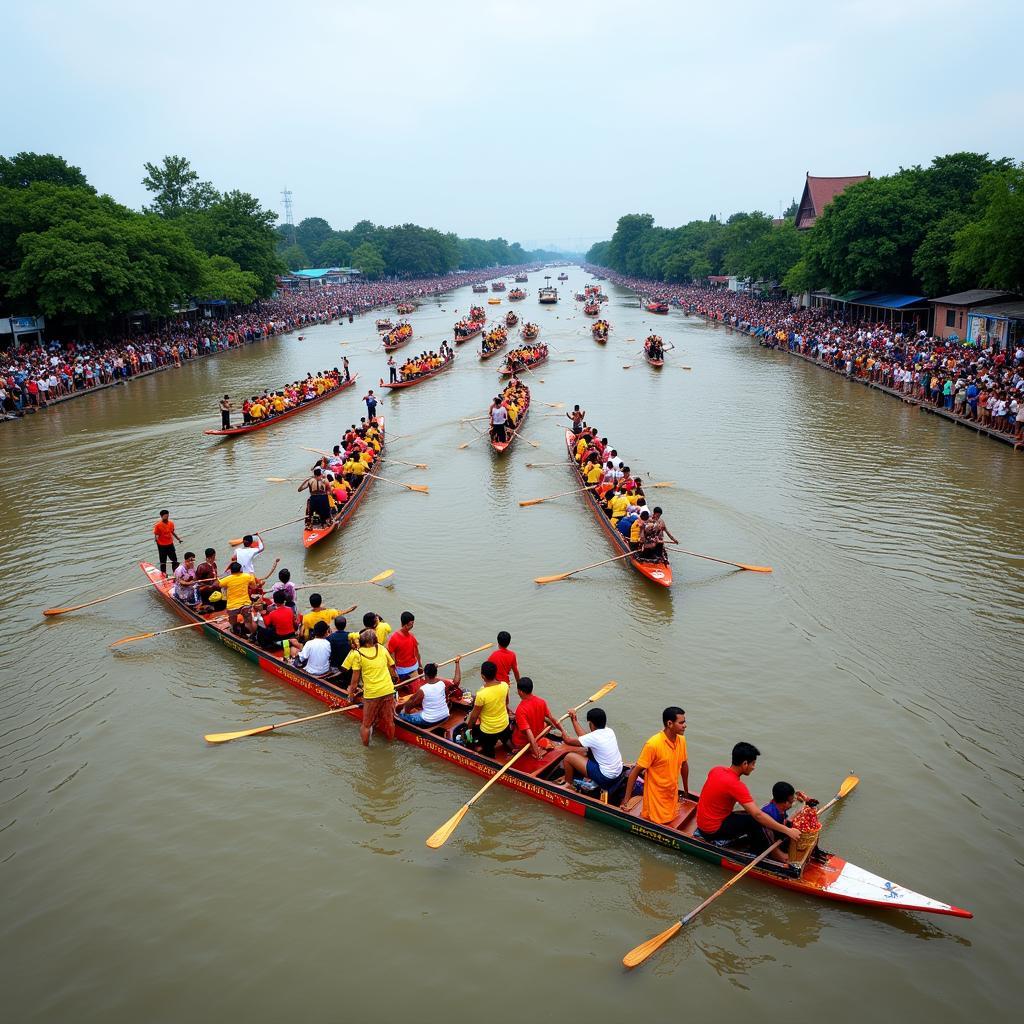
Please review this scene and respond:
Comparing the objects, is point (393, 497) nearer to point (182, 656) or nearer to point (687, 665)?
point (182, 656)

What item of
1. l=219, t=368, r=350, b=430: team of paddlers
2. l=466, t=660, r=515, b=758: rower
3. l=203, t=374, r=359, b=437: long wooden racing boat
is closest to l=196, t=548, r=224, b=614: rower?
l=466, t=660, r=515, b=758: rower

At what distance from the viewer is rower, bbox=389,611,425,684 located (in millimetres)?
9500

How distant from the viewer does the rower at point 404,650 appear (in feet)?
31.2

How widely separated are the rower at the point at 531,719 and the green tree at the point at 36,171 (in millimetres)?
49085

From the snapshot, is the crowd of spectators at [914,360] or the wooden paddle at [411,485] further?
the crowd of spectators at [914,360]

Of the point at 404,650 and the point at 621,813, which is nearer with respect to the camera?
the point at 621,813

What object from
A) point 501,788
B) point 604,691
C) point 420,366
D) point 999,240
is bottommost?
point 501,788

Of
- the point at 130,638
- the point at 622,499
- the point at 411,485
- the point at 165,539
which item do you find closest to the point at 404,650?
the point at 130,638

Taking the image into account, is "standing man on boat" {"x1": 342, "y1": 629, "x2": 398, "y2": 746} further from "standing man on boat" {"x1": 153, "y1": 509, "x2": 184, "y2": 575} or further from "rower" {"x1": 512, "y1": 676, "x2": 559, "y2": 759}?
"standing man on boat" {"x1": 153, "y1": 509, "x2": 184, "y2": 575}

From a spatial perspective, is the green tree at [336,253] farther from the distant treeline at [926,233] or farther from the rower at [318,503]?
the rower at [318,503]

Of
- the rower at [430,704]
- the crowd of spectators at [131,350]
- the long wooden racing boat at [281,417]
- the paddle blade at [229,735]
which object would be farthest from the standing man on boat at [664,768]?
the crowd of spectators at [131,350]

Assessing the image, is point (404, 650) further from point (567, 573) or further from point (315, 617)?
point (567, 573)

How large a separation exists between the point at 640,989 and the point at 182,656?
8.01 m

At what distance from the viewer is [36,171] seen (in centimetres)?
4866
